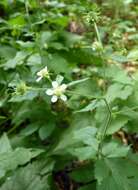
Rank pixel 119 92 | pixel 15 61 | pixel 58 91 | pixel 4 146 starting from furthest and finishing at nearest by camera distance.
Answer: pixel 15 61
pixel 119 92
pixel 4 146
pixel 58 91

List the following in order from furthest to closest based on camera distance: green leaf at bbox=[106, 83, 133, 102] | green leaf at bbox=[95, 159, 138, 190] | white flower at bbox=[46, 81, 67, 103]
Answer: green leaf at bbox=[106, 83, 133, 102] < green leaf at bbox=[95, 159, 138, 190] < white flower at bbox=[46, 81, 67, 103]

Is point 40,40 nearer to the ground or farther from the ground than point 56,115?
farther from the ground

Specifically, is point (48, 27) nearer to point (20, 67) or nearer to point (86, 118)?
point (20, 67)

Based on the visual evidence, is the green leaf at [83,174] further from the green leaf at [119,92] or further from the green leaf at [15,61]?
the green leaf at [15,61]

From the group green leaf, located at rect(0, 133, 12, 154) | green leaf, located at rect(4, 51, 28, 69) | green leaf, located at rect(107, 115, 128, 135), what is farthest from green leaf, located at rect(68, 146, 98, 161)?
green leaf, located at rect(4, 51, 28, 69)

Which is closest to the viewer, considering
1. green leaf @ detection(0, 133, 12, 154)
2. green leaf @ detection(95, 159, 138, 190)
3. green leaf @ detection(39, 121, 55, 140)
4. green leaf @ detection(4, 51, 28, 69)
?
green leaf @ detection(95, 159, 138, 190)

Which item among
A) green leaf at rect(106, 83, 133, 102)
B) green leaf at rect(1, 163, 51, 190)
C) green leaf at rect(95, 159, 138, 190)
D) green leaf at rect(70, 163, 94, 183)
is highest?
green leaf at rect(106, 83, 133, 102)

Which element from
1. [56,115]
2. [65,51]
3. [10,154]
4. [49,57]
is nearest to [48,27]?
[65,51]

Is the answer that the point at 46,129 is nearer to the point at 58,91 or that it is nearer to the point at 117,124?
the point at 117,124

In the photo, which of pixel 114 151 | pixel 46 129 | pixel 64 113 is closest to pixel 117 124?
pixel 114 151

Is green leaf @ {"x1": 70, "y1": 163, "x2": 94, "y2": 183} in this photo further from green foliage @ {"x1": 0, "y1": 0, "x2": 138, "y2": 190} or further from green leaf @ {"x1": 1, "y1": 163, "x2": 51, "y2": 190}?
green leaf @ {"x1": 1, "y1": 163, "x2": 51, "y2": 190}

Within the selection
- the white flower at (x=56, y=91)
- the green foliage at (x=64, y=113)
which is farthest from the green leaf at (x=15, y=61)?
the white flower at (x=56, y=91)
